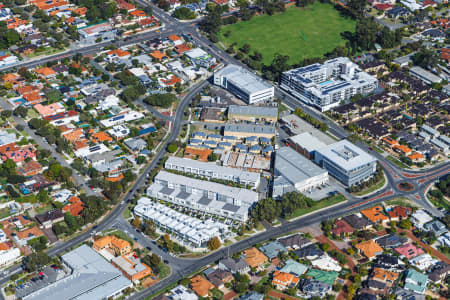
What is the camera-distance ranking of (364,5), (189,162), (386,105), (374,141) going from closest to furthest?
(189,162) < (374,141) < (386,105) < (364,5)

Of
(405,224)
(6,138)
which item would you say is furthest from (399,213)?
(6,138)

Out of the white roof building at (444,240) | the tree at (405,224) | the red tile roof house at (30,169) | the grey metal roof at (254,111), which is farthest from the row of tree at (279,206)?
the red tile roof house at (30,169)

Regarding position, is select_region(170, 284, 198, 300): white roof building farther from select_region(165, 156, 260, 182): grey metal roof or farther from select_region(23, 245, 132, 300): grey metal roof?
select_region(165, 156, 260, 182): grey metal roof

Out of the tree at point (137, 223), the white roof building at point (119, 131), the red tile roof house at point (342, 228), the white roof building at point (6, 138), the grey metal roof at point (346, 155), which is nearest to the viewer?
the red tile roof house at point (342, 228)

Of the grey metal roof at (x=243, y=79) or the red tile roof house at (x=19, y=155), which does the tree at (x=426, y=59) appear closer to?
the grey metal roof at (x=243, y=79)

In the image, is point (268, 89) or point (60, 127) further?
point (268, 89)

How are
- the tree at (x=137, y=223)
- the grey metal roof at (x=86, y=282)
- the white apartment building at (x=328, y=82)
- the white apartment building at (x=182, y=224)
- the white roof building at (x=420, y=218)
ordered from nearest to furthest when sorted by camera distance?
the grey metal roof at (x=86, y=282) < the white apartment building at (x=182, y=224) < the tree at (x=137, y=223) < the white roof building at (x=420, y=218) < the white apartment building at (x=328, y=82)

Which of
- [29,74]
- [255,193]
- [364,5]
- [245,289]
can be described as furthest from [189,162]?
[364,5]

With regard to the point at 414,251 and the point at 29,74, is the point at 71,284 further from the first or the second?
the point at 29,74
